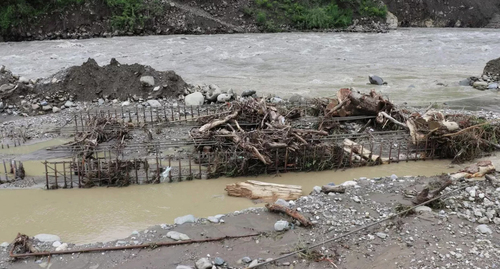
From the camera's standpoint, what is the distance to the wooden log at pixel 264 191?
254 inches

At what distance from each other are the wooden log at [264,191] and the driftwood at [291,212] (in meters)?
0.69

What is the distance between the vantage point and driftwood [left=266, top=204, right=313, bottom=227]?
5297 millimetres

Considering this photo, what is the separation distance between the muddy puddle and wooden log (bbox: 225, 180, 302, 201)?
13cm

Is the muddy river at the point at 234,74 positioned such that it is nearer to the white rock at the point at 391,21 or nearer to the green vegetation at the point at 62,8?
the green vegetation at the point at 62,8

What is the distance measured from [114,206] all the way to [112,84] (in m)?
6.49

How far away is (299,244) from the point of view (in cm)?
495

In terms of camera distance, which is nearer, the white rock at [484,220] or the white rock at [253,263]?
the white rock at [253,263]

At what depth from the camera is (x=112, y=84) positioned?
1220 centimetres

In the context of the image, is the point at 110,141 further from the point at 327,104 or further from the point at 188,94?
the point at 327,104

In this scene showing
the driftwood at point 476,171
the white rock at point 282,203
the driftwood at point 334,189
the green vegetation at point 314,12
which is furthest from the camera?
the green vegetation at point 314,12

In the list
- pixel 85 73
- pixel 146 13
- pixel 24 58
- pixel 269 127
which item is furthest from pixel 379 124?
pixel 146 13

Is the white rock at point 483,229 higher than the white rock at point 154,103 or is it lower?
lower

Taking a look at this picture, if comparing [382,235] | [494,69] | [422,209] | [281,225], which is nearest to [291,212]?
[281,225]

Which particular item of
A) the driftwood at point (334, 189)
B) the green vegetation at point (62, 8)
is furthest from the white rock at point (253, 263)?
the green vegetation at point (62, 8)
